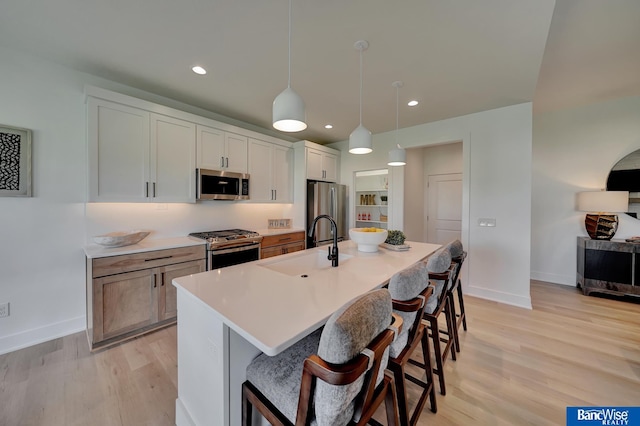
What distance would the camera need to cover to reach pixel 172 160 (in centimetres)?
281

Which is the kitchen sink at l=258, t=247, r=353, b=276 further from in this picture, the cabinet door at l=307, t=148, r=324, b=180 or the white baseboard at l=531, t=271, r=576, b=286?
the white baseboard at l=531, t=271, r=576, b=286

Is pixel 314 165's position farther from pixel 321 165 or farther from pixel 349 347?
pixel 349 347

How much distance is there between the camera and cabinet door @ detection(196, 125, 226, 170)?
303 centimetres

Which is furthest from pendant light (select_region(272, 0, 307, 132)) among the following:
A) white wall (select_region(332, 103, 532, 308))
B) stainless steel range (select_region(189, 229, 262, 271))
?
white wall (select_region(332, 103, 532, 308))

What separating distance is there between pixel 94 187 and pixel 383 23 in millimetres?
2950

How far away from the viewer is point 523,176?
309 centimetres

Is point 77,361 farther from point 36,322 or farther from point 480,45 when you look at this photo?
point 480,45

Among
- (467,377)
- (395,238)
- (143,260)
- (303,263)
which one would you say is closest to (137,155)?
(143,260)

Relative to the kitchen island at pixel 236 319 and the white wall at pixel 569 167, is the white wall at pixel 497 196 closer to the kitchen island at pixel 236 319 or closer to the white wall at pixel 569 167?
the white wall at pixel 569 167

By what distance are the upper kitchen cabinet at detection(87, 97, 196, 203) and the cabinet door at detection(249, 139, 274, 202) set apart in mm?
859

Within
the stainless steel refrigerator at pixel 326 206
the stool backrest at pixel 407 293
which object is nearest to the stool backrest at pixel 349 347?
the stool backrest at pixel 407 293

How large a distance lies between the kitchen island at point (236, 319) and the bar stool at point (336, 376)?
0.30ft

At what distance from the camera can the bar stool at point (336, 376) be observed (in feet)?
2.30

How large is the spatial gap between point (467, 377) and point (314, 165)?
3484 millimetres
